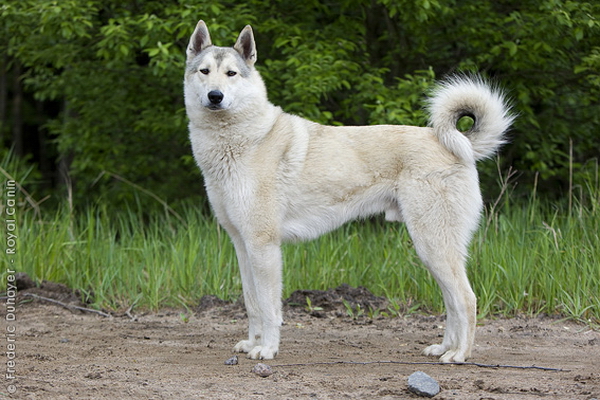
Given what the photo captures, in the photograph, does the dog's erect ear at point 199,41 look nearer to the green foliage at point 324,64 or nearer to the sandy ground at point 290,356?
the sandy ground at point 290,356

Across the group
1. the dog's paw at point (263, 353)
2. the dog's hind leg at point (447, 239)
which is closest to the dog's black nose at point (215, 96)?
the dog's hind leg at point (447, 239)

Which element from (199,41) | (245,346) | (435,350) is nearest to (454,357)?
(435,350)

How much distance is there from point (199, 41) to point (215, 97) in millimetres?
560

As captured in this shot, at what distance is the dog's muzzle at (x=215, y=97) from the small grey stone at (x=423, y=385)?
1755 millimetres

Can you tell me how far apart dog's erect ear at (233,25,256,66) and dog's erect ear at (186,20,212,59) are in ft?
0.63

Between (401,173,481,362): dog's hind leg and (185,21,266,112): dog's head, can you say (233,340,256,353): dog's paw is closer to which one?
(401,173,481,362): dog's hind leg

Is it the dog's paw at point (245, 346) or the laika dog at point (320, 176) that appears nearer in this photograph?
the laika dog at point (320, 176)

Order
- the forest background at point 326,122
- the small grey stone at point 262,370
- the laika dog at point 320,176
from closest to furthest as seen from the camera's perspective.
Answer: the small grey stone at point 262,370, the laika dog at point 320,176, the forest background at point 326,122

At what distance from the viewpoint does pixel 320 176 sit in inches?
156

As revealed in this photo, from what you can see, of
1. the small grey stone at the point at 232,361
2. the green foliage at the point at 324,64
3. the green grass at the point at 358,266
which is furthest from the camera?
the green foliage at the point at 324,64

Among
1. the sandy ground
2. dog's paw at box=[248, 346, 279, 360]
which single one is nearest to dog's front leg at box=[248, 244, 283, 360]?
dog's paw at box=[248, 346, 279, 360]

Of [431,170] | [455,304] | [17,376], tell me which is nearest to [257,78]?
[431,170]

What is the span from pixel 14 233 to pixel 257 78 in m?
2.99

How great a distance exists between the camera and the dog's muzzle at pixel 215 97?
378cm
